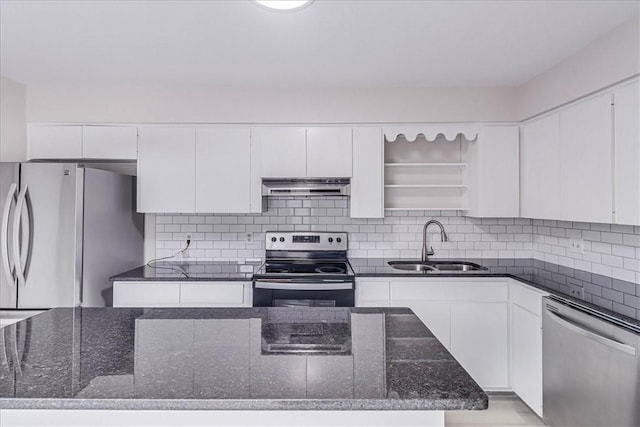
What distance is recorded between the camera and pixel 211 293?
2816 mm

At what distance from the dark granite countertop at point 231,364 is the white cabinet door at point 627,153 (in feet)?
4.55

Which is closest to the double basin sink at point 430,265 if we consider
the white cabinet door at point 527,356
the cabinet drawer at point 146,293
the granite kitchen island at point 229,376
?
the white cabinet door at point 527,356

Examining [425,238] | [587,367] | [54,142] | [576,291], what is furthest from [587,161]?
[54,142]

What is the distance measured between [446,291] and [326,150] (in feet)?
4.64

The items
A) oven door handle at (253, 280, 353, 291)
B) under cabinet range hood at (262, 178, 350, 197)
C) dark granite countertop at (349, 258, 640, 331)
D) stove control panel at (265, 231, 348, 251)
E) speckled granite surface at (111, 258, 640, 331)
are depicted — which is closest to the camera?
dark granite countertop at (349, 258, 640, 331)

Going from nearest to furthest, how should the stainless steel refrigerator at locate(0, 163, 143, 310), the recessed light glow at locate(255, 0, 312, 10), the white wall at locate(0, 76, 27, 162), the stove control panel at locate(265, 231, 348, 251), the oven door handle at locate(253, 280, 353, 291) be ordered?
1. the recessed light glow at locate(255, 0, 312, 10)
2. the stainless steel refrigerator at locate(0, 163, 143, 310)
3. the oven door handle at locate(253, 280, 353, 291)
4. the white wall at locate(0, 76, 27, 162)
5. the stove control panel at locate(265, 231, 348, 251)

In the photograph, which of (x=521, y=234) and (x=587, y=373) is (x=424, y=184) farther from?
(x=587, y=373)

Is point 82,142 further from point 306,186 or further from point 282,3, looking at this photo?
point 282,3

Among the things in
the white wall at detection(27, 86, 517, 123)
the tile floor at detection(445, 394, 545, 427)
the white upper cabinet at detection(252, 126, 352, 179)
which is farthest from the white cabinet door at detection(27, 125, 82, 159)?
the tile floor at detection(445, 394, 545, 427)

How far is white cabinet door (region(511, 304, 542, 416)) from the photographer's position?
2475mm

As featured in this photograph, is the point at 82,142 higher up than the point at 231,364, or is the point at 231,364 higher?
the point at 82,142

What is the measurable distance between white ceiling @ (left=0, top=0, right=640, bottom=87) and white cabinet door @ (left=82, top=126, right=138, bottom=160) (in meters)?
0.37

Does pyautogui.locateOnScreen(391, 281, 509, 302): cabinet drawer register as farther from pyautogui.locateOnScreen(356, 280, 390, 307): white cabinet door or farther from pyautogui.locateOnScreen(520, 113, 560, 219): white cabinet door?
pyautogui.locateOnScreen(520, 113, 560, 219): white cabinet door

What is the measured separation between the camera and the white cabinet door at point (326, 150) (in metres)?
3.15
